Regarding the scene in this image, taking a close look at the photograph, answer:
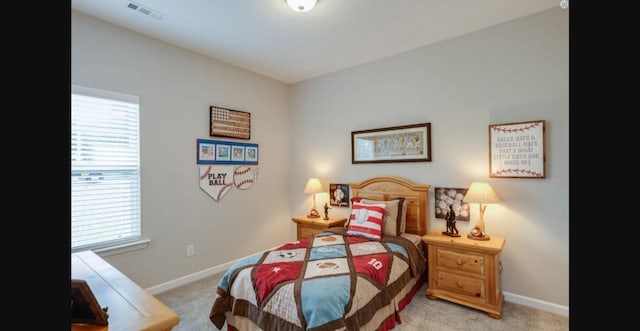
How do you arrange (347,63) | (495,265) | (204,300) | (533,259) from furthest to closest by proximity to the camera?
(347,63) < (204,300) < (533,259) < (495,265)

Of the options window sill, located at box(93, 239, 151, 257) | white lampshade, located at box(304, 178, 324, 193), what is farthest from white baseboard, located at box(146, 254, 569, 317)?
white lampshade, located at box(304, 178, 324, 193)

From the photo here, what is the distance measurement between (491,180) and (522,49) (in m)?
1.21

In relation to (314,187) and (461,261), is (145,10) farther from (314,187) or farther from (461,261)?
(461,261)

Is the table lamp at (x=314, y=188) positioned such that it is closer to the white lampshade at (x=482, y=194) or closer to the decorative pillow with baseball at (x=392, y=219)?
the decorative pillow with baseball at (x=392, y=219)

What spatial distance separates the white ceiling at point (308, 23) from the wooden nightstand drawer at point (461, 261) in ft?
6.94

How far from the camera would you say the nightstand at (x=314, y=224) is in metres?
3.38

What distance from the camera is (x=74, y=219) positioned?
7.52 feet

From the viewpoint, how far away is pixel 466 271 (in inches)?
94.1

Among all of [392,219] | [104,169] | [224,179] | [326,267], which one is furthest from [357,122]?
[104,169]

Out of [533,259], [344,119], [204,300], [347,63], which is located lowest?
[204,300]

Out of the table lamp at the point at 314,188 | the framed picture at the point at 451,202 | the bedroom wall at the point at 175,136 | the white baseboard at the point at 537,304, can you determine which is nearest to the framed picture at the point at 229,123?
the bedroom wall at the point at 175,136

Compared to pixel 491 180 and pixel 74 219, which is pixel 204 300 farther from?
pixel 491 180
